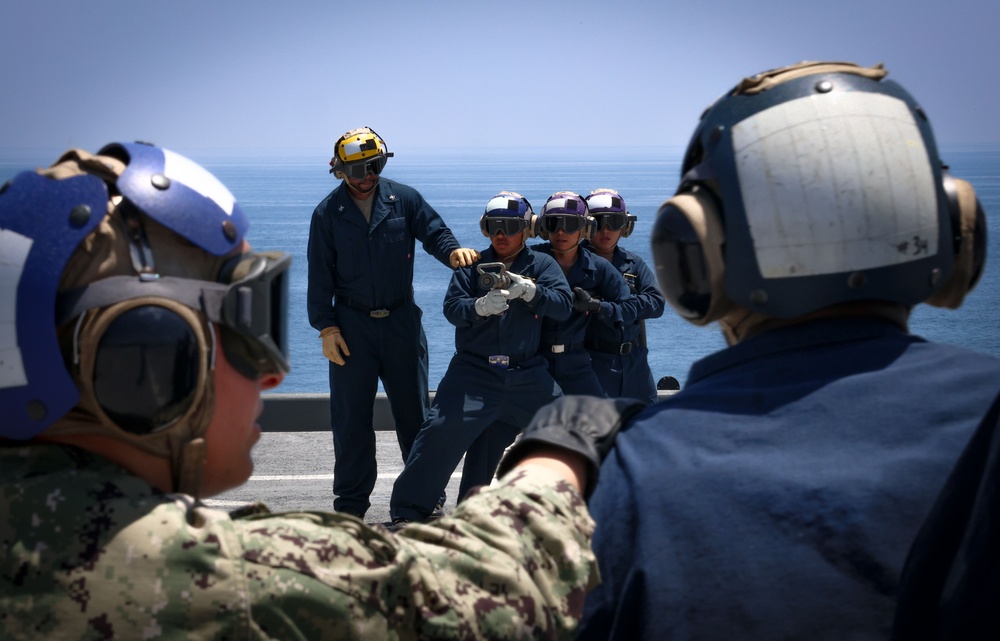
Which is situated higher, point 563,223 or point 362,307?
point 563,223

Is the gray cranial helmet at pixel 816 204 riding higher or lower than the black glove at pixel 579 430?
higher

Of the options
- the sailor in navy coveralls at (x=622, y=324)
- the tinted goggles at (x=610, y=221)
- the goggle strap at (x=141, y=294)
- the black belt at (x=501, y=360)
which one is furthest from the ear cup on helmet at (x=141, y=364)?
the tinted goggles at (x=610, y=221)

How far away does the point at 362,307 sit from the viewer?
717 centimetres

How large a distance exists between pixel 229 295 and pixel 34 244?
259 millimetres

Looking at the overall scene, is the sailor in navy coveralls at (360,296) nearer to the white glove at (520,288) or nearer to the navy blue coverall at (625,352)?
the white glove at (520,288)

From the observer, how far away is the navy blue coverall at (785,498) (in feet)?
4.86

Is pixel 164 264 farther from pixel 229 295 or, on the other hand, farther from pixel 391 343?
pixel 391 343

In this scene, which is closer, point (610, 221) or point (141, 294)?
point (141, 294)

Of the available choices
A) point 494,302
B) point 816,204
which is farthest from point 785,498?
point 494,302

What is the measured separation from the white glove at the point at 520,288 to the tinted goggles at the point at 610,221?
117 centimetres

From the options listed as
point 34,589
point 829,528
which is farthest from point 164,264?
point 829,528

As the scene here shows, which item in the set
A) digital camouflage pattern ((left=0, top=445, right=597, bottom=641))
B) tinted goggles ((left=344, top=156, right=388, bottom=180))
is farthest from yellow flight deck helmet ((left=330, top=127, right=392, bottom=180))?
digital camouflage pattern ((left=0, top=445, right=597, bottom=641))

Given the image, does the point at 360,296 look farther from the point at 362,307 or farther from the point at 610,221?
the point at 610,221

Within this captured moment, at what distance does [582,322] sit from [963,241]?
5.33 meters
